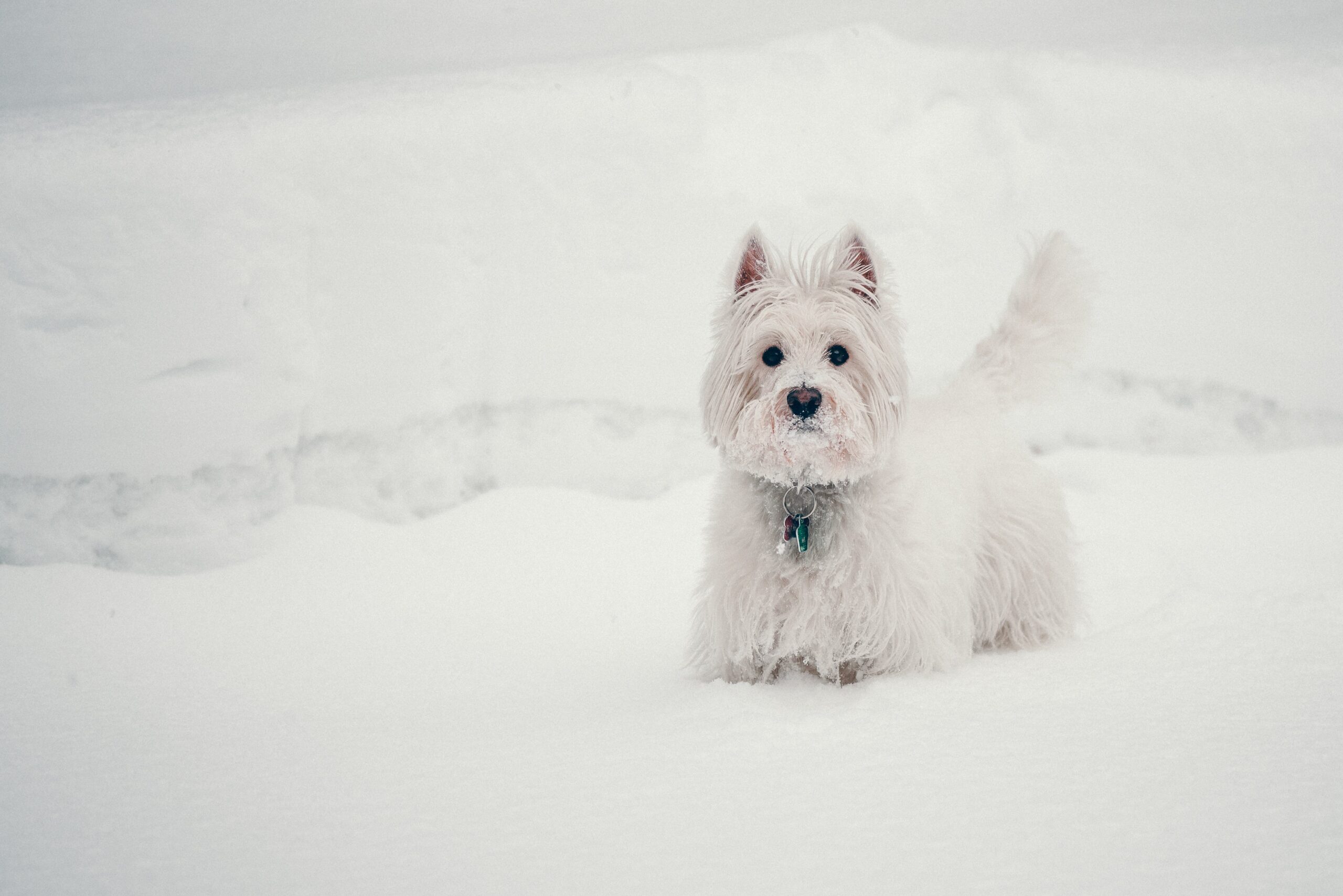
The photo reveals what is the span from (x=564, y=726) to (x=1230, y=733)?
5.07 ft

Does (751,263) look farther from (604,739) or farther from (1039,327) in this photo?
(604,739)

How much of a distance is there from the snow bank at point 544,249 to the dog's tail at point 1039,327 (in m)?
1.55

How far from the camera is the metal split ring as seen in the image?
8.98ft

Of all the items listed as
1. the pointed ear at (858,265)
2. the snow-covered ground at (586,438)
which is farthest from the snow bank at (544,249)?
the pointed ear at (858,265)

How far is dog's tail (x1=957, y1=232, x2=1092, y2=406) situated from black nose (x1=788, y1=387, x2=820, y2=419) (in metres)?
1.21

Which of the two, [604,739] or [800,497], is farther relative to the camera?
[800,497]

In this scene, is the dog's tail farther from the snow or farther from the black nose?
the black nose

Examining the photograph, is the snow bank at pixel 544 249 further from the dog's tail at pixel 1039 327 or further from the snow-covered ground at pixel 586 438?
the dog's tail at pixel 1039 327

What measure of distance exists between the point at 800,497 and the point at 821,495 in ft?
0.20

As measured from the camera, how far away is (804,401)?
251 centimetres

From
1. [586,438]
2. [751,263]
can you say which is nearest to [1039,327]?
[751,263]

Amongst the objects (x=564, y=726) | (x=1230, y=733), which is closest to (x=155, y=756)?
(x=564, y=726)

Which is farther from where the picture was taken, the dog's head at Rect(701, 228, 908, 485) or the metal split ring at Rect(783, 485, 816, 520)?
the metal split ring at Rect(783, 485, 816, 520)

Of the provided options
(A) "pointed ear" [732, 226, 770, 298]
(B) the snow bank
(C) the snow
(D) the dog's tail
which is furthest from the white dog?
(B) the snow bank
